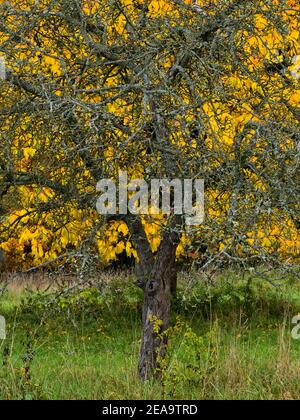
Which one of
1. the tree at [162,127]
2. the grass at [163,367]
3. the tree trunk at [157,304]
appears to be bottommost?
the grass at [163,367]

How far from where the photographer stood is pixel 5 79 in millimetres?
6090

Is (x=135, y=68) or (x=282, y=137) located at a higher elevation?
(x=135, y=68)

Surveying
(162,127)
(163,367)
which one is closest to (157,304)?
(163,367)

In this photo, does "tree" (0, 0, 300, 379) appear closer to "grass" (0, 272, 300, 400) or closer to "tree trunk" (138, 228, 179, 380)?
"tree trunk" (138, 228, 179, 380)

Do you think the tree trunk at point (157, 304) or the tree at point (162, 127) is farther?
the tree trunk at point (157, 304)

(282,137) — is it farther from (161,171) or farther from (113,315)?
(113,315)

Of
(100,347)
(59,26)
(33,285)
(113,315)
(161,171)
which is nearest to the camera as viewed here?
(161,171)

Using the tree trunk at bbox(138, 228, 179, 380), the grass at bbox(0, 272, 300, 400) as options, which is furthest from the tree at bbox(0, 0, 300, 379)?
the grass at bbox(0, 272, 300, 400)

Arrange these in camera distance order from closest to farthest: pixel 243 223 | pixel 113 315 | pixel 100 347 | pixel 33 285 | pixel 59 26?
pixel 243 223 → pixel 59 26 → pixel 100 347 → pixel 113 315 → pixel 33 285

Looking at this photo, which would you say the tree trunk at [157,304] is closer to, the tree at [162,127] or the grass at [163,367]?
the tree at [162,127]

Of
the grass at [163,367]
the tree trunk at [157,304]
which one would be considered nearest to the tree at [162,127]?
the tree trunk at [157,304]

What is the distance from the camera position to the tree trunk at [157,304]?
6.60m
